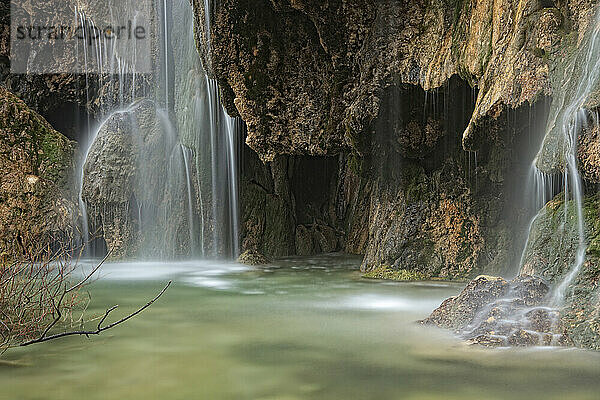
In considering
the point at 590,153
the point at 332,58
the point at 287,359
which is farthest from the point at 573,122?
the point at 332,58

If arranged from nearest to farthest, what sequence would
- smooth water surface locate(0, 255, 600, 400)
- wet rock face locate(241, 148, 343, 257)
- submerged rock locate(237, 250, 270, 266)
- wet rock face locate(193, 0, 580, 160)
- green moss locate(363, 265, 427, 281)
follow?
smooth water surface locate(0, 255, 600, 400)
wet rock face locate(193, 0, 580, 160)
green moss locate(363, 265, 427, 281)
submerged rock locate(237, 250, 270, 266)
wet rock face locate(241, 148, 343, 257)

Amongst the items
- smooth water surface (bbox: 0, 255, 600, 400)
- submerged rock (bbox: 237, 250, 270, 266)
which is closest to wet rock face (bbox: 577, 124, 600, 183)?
smooth water surface (bbox: 0, 255, 600, 400)

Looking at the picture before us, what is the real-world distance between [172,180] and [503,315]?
421 inches

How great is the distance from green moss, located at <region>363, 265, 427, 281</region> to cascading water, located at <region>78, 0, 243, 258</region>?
15.4ft

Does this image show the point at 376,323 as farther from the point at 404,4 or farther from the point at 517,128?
the point at 404,4

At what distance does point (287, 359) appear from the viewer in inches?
208

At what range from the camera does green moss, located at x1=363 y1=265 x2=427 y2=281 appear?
34.2 ft

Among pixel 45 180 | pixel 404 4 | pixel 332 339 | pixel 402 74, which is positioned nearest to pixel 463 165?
pixel 402 74

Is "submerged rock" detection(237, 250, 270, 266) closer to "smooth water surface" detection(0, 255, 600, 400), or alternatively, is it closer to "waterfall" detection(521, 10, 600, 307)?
"smooth water surface" detection(0, 255, 600, 400)

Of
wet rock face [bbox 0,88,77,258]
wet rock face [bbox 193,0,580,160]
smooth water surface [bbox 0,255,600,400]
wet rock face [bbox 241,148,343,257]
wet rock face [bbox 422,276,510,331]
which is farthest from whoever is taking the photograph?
wet rock face [bbox 241,148,343,257]

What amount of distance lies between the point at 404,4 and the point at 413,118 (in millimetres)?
1810

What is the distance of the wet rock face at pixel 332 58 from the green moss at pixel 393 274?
2.24m

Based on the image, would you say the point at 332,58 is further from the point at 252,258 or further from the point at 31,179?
the point at 31,179

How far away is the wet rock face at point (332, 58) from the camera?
8711 mm
